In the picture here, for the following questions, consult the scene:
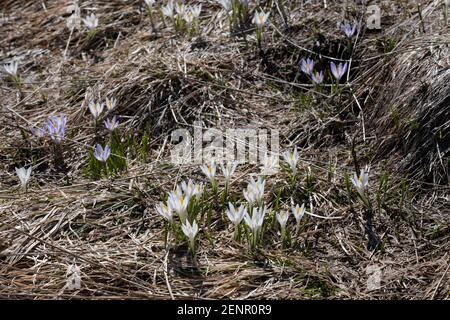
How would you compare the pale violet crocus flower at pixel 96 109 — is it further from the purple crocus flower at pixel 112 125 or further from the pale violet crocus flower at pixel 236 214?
the pale violet crocus flower at pixel 236 214

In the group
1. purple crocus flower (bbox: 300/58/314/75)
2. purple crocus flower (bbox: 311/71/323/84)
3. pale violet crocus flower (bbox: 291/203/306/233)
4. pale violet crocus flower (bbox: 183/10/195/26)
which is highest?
pale violet crocus flower (bbox: 183/10/195/26)

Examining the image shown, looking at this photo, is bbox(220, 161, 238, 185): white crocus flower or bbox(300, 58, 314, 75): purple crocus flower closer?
bbox(220, 161, 238, 185): white crocus flower

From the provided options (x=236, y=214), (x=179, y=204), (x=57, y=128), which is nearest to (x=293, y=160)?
(x=236, y=214)

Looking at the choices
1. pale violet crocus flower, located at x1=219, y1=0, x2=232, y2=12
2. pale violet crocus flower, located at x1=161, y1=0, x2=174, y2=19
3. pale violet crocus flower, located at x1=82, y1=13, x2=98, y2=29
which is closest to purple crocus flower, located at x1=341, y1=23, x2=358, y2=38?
pale violet crocus flower, located at x1=219, y1=0, x2=232, y2=12

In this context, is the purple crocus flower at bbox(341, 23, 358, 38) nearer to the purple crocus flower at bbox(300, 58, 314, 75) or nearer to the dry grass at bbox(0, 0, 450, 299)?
the dry grass at bbox(0, 0, 450, 299)

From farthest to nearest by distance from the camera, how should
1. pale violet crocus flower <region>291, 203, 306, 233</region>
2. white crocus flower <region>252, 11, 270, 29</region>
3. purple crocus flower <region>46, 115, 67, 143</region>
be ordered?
1. white crocus flower <region>252, 11, 270, 29</region>
2. purple crocus flower <region>46, 115, 67, 143</region>
3. pale violet crocus flower <region>291, 203, 306, 233</region>

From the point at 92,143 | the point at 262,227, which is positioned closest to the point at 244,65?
the point at 92,143

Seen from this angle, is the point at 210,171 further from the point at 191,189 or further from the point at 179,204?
the point at 179,204
